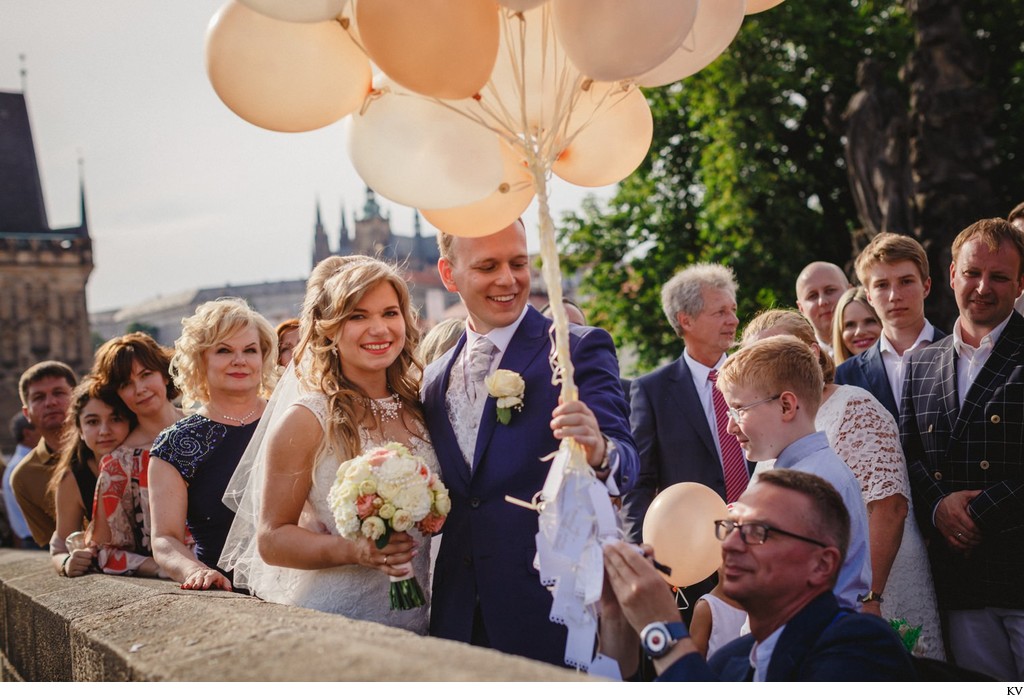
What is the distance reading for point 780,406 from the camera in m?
3.40

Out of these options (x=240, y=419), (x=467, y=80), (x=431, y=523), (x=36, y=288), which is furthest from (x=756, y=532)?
(x=36, y=288)

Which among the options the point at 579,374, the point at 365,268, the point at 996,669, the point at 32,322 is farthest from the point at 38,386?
the point at 32,322

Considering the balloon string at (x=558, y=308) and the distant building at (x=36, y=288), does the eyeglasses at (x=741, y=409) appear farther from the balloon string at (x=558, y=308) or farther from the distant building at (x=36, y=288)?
the distant building at (x=36, y=288)

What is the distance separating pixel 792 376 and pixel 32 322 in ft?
231

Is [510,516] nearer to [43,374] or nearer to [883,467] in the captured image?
[883,467]

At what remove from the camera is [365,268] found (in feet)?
12.5

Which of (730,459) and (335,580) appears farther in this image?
(730,459)

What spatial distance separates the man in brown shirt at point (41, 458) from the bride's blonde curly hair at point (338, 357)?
14.6ft

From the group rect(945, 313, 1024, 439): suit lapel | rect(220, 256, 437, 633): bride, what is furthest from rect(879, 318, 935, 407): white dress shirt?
rect(220, 256, 437, 633): bride

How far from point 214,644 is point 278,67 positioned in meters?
1.78

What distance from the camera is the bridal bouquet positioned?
317cm

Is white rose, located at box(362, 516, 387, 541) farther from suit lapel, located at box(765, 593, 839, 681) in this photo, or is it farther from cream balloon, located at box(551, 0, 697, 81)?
cream balloon, located at box(551, 0, 697, 81)

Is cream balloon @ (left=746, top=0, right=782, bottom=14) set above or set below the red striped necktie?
above

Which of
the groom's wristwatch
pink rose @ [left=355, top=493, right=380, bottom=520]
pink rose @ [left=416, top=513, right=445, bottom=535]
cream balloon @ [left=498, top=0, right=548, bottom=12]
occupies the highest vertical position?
cream balloon @ [left=498, top=0, right=548, bottom=12]
